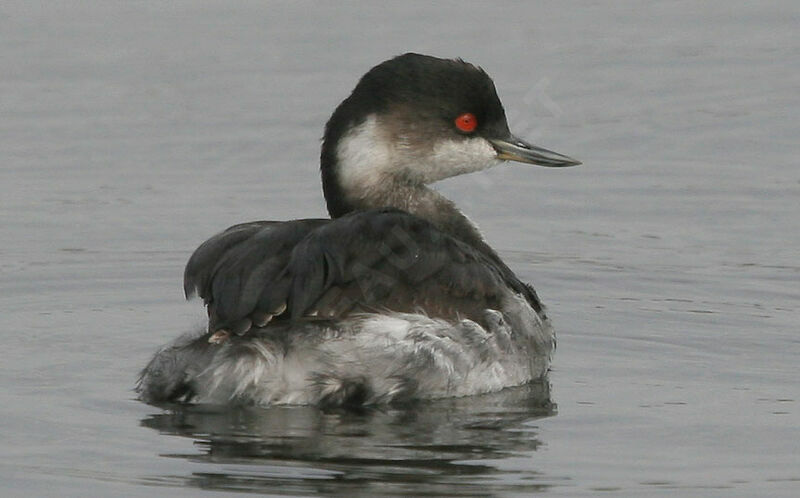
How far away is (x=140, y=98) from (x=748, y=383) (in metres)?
5.96

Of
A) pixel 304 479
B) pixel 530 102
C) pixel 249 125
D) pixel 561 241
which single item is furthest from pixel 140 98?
pixel 304 479

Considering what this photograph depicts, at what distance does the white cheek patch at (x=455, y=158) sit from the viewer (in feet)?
29.6

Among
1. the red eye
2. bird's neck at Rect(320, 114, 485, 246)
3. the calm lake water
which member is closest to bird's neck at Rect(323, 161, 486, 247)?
bird's neck at Rect(320, 114, 485, 246)

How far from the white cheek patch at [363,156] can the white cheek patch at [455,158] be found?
0.21 metres

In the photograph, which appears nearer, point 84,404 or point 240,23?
point 84,404

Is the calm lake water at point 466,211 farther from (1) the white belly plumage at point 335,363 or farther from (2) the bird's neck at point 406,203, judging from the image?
(2) the bird's neck at point 406,203

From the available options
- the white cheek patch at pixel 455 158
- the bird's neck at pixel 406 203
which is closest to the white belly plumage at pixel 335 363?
the bird's neck at pixel 406 203

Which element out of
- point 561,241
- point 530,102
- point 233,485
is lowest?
point 233,485

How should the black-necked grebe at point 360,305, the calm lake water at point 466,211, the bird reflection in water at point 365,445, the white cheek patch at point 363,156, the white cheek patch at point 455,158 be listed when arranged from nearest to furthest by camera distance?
the bird reflection in water at point 365,445 < the calm lake water at point 466,211 < the black-necked grebe at point 360,305 < the white cheek patch at point 363,156 < the white cheek patch at point 455,158

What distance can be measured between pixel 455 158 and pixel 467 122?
0.58 feet

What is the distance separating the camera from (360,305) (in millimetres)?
7758

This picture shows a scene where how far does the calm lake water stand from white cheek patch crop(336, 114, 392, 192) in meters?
1.12

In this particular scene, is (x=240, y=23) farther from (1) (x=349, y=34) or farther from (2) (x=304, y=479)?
(2) (x=304, y=479)

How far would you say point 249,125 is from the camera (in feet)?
41.8
